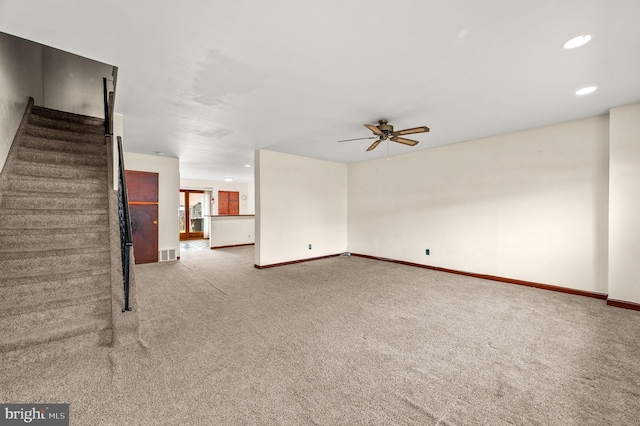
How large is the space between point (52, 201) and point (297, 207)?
13.6 feet

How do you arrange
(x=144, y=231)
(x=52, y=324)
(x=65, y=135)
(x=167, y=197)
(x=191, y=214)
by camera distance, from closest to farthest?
(x=52, y=324), (x=65, y=135), (x=144, y=231), (x=167, y=197), (x=191, y=214)

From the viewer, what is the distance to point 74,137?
3.74 meters

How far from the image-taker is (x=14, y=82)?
3309 millimetres

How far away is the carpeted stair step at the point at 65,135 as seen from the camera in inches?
137

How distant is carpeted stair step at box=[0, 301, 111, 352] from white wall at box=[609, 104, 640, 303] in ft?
19.1

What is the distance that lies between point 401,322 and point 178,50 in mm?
3396

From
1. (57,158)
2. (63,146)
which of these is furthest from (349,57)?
(63,146)

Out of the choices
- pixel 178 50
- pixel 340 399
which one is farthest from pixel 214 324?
pixel 178 50

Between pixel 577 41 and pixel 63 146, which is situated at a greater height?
pixel 577 41

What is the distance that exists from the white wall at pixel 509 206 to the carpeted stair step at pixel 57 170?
5395 millimetres

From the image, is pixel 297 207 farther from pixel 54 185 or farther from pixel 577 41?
pixel 577 41

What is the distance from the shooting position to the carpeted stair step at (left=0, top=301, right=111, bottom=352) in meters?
2.04

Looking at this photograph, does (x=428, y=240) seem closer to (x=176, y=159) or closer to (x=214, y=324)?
(x=214, y=324)

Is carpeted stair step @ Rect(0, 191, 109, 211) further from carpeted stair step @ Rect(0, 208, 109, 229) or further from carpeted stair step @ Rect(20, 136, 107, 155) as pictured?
carpeted stair step @ Rect(20, 136, 107, 155)
